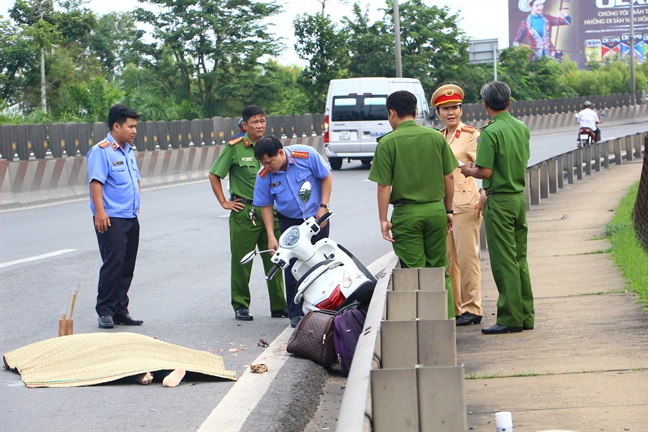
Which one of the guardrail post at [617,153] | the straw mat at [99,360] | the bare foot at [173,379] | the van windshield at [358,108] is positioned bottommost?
the guardrail post at [617,153]

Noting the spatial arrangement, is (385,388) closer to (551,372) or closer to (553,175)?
(551,372)

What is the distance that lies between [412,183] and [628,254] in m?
4.27

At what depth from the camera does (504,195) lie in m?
7.37

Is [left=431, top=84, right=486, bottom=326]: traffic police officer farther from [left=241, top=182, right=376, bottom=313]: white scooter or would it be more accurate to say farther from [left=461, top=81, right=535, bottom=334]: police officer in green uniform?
[left=241, top=182, right=376, bottom=313]: white scooter

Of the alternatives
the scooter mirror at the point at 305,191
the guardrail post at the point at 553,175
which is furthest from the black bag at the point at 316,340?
the guardrail post at the point at 553,175

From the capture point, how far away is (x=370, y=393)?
3488 millimetres

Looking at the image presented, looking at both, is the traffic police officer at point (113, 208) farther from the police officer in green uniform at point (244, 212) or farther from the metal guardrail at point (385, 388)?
the metal guardrail at point (385, 388)

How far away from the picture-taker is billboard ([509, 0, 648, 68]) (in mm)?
118188

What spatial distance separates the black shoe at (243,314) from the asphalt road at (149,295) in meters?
0.06

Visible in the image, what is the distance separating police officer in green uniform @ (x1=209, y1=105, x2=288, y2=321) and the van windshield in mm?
17550

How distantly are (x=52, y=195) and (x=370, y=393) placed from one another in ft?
57.5

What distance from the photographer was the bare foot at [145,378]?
6.38 metres

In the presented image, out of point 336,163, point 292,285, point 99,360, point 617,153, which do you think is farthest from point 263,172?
point 617,153

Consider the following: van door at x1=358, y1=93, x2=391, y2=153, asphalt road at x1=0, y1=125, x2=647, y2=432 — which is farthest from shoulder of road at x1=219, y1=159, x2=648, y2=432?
van door at x1=358, y1=93, x2=391, y2=153
